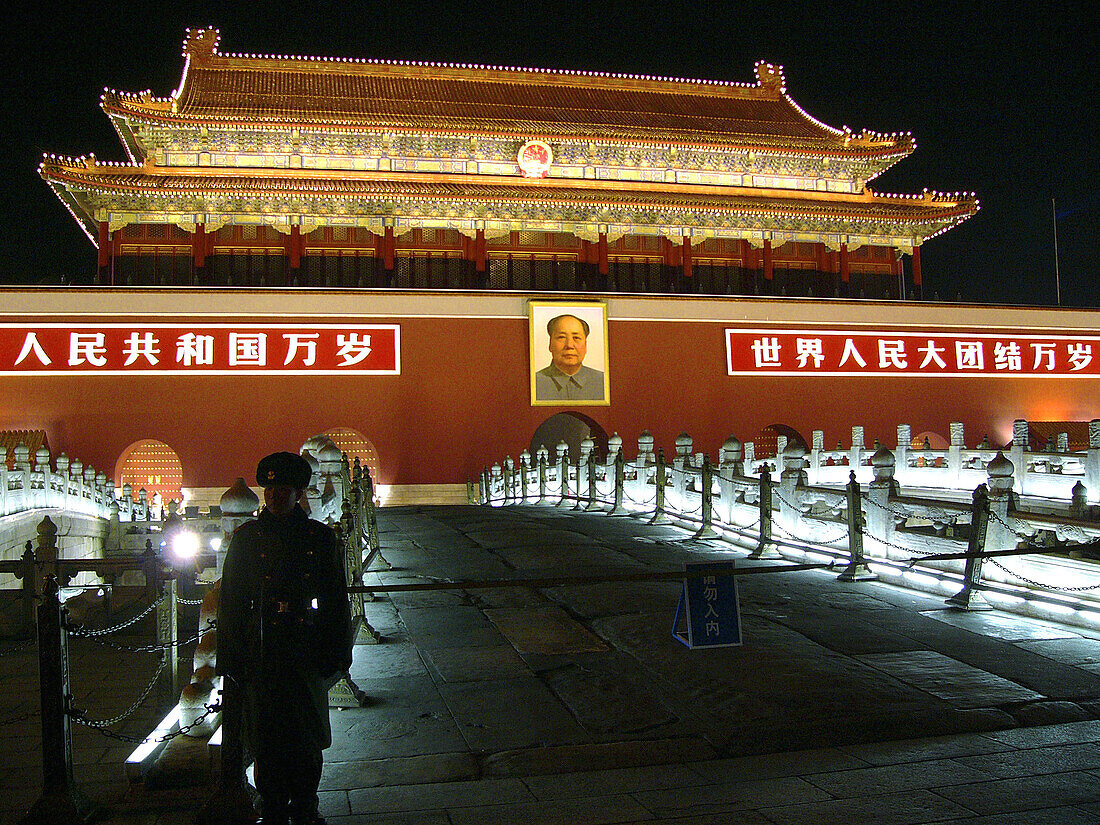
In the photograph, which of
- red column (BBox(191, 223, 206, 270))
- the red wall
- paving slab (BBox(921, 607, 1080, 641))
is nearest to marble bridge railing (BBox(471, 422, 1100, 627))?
paving slab (BBox(921, 607, 1080, 641))

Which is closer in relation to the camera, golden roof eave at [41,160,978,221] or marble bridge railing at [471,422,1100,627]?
marble bridge railing at [471,422,1100,627]

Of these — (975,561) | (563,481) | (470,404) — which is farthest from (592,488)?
(975,561)

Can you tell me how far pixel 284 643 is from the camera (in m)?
2.86

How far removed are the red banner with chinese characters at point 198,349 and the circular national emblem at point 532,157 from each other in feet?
17.4

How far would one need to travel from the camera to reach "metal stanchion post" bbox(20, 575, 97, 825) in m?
3.21

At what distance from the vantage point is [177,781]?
3.47 meters

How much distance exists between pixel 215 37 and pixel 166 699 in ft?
72.3

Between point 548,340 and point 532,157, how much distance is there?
16.0 ft

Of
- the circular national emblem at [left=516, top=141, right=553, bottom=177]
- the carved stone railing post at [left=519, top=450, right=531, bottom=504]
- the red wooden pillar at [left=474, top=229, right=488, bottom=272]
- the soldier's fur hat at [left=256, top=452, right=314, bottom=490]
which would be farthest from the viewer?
the circular national emblem at [left=516, top=141, right=553, bottom=177]

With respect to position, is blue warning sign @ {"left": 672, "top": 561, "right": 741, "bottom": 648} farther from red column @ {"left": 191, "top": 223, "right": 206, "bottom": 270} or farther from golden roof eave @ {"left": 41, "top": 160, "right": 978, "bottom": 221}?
red column @ {"left": 191, "top": 223, "right": 206, "bottom": 270}

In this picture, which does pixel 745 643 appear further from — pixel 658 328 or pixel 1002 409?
pixel 1002 409

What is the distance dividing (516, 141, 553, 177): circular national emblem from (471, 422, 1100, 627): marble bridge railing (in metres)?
8.62

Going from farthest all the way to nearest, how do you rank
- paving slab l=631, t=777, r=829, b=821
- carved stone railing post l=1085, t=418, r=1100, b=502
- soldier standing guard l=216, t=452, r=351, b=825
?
1. carved stone railing post l=1085, t=418, r=1100, b=502
2. paving slab l=631, t=777, r=829, b=821
3. soldier standing guard l=216, t=452, r=351, b=825

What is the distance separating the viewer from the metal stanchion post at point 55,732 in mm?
3205
